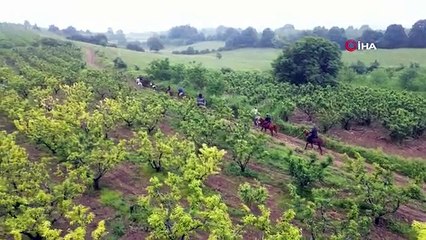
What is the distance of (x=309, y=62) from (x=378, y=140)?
21631mm

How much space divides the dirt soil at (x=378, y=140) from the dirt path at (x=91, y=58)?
43190 millimetres

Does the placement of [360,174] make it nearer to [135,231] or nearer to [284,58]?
[135,231]

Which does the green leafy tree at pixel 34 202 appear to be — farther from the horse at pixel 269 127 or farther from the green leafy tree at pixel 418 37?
the green leafy tree at pixel 418 37

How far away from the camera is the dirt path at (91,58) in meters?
73.2

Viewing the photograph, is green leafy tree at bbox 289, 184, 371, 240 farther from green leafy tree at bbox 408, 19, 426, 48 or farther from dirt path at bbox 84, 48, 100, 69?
green leafy tree at bbox 408, 19, 426, 48

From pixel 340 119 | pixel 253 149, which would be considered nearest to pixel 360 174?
pixel 253 149

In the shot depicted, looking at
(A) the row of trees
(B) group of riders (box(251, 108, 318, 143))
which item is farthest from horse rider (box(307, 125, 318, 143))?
(A) the row of trees

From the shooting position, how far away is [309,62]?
183ft

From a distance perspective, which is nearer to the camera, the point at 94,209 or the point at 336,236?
the point at 336,236

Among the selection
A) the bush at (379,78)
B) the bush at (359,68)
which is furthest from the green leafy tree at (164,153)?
the bush at (359,68)

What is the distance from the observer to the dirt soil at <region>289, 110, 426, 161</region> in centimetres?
3375

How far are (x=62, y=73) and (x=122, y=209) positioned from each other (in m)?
28.8

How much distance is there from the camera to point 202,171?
21.5 m

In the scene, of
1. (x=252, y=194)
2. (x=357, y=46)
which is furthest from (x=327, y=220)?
(x=357, y=46)
